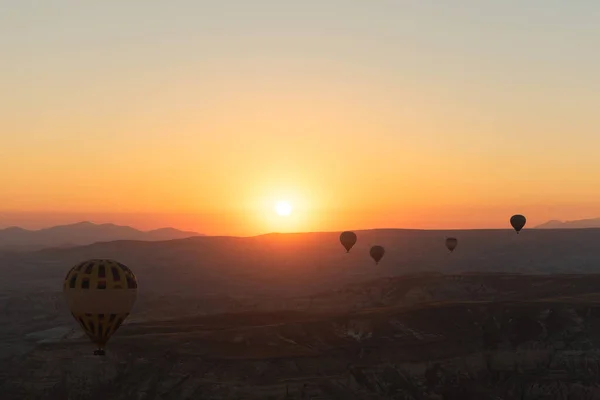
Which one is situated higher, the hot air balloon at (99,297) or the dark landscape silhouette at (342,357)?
the hot air balloon at (99,297)

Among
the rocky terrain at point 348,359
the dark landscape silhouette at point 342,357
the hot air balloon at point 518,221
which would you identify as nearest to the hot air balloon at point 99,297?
the rocky terrain at point 348,359

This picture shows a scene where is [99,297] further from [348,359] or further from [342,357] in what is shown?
[348,359]

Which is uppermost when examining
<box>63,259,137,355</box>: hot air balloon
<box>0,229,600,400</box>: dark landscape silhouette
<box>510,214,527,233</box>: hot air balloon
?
<box>510,214,527,233</box>: hot air balloon

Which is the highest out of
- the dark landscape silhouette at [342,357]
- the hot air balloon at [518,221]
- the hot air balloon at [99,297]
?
the hot air balloon at [518,221]

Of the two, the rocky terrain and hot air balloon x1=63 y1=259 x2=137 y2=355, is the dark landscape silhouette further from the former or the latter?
hot air balloon x1=63 y1=259 x2=137 y2=355

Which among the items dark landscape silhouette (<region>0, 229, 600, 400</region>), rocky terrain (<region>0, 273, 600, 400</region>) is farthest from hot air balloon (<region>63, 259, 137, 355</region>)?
dark landscape silhouette (<region>0, 229, 600, 400</region>)

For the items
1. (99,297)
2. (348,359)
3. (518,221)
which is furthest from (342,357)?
(518,221)

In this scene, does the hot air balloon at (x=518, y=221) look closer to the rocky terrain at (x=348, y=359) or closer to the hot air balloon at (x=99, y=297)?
the rocky terrain at (x=348, y=359)

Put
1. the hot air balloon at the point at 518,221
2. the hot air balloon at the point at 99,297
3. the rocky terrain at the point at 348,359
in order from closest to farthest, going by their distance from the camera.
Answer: the hot air balloon at the point at 99,297, the rocky terrain at the point at 348,359, the hot air balloon at the point at 518,221
